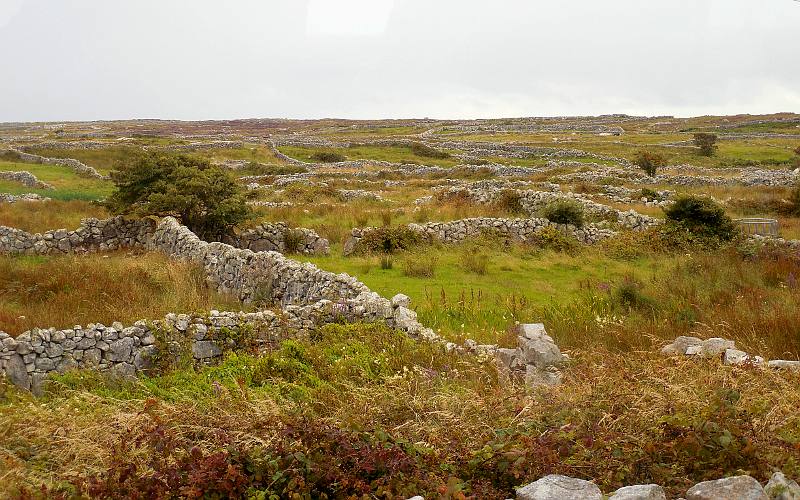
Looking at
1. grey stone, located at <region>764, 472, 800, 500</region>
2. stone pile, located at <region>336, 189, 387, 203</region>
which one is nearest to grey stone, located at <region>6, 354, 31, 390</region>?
grey stone, located at <region>764, 472, 800, 500</region>

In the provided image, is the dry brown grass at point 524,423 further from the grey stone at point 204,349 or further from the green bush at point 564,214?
the green bush at point 564,214

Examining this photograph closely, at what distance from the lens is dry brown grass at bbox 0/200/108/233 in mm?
23125

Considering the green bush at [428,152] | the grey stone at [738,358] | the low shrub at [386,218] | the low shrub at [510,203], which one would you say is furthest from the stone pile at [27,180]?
the grey stone at [738,358]

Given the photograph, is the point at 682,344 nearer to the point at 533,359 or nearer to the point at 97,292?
the point at 533,359

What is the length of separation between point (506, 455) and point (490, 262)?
45.3ft

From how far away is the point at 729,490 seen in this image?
4195 millimetres

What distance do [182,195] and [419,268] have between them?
9066mm

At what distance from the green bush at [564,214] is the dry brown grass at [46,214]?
17471 millimetres

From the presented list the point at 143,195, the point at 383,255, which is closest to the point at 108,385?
the point at 383,255

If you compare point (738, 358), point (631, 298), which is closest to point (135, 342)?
point (738, 358)

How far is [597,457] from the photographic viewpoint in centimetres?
497

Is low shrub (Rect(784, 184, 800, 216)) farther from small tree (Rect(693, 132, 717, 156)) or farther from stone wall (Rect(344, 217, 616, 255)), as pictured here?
small tree (Rect(693, 132, 717, 156))

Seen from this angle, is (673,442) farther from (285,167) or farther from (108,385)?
(285,167)

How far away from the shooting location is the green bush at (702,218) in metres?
20.6
